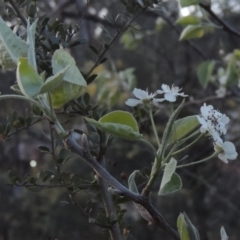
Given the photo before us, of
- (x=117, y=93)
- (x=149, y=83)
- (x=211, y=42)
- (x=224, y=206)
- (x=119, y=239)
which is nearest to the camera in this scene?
(x=119, y=239)

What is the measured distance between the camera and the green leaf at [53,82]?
1.26 feet

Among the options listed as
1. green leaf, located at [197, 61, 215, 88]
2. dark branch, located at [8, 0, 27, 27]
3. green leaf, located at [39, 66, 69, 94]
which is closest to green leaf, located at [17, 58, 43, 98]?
green leaf, located at [39, 66, 69, 94]

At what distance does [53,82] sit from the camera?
38 cm

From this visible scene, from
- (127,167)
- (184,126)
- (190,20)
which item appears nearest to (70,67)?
(184,126)

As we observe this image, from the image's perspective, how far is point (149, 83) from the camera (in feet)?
8.09

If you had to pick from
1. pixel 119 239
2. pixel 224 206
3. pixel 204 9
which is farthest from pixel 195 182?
pixel 119 239

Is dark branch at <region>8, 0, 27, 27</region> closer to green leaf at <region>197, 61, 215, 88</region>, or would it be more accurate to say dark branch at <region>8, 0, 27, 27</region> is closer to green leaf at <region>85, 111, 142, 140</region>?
green leaf at <region>85, 111, 142, 140</region>

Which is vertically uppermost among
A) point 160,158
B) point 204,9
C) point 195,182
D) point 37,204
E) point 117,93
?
point 160,158

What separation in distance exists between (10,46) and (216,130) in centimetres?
19

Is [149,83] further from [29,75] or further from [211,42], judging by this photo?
[29,75]

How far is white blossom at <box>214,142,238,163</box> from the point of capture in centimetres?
46

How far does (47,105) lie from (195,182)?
1.71 metres

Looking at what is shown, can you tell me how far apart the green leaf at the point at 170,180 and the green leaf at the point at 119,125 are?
3cm

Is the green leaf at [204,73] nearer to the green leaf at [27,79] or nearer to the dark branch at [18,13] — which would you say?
the dark branch at [18,13]
